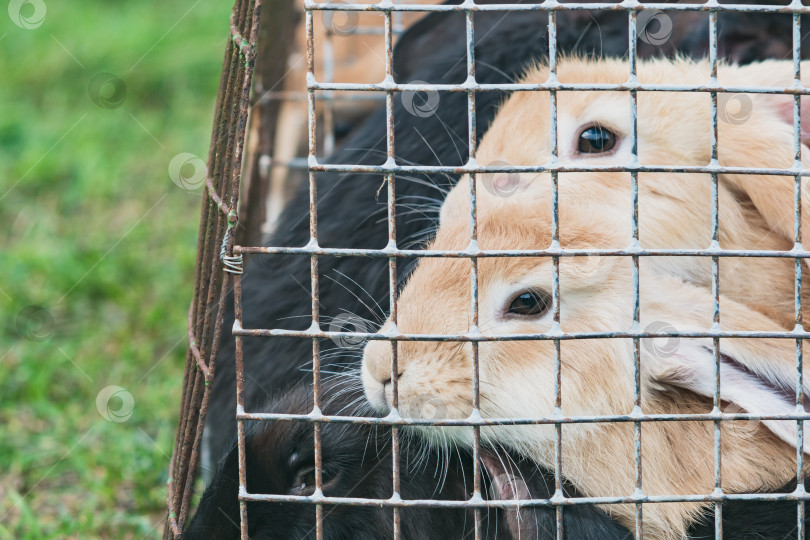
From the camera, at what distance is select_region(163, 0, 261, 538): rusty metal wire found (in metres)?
1.77

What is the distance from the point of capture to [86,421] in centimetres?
310

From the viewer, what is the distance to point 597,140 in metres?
2.29

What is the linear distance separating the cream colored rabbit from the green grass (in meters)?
1.08

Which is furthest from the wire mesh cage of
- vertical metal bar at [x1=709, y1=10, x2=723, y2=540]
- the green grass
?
the green grass

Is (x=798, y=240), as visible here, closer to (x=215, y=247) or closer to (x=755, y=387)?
(x=755, y=387)

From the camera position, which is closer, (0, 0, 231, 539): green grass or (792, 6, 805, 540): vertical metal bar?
(792, 6, 805, 540): vertical metal bar

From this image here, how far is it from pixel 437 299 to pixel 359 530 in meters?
0.52

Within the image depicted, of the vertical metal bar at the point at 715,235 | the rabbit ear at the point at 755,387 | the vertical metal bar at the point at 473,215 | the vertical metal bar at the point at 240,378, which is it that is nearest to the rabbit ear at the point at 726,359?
the rabbit ear at the point at 755,387

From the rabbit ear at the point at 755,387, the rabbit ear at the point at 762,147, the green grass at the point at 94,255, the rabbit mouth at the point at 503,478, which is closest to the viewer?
the rabbit ear at the point at 755,387

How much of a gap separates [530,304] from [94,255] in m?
2.50

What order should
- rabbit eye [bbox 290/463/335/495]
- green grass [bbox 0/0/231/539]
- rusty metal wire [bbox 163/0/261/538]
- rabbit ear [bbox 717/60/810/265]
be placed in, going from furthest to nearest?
green grass [bbox 0/0/231/539] < rabbit ear [bbox 717/60/810/265] < rabbit eye [bbox 290/463/335/495] < rusty metal wire [bbox 163/0/261/538]

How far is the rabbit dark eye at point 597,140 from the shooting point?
2.29 m

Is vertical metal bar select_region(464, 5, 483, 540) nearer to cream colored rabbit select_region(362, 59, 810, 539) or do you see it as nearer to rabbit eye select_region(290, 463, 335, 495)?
cream colored rabbit select_region(362, 59, 810, 539)

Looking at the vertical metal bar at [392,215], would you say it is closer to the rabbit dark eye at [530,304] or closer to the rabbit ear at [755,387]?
the rabbit dark eye at [530,304]
